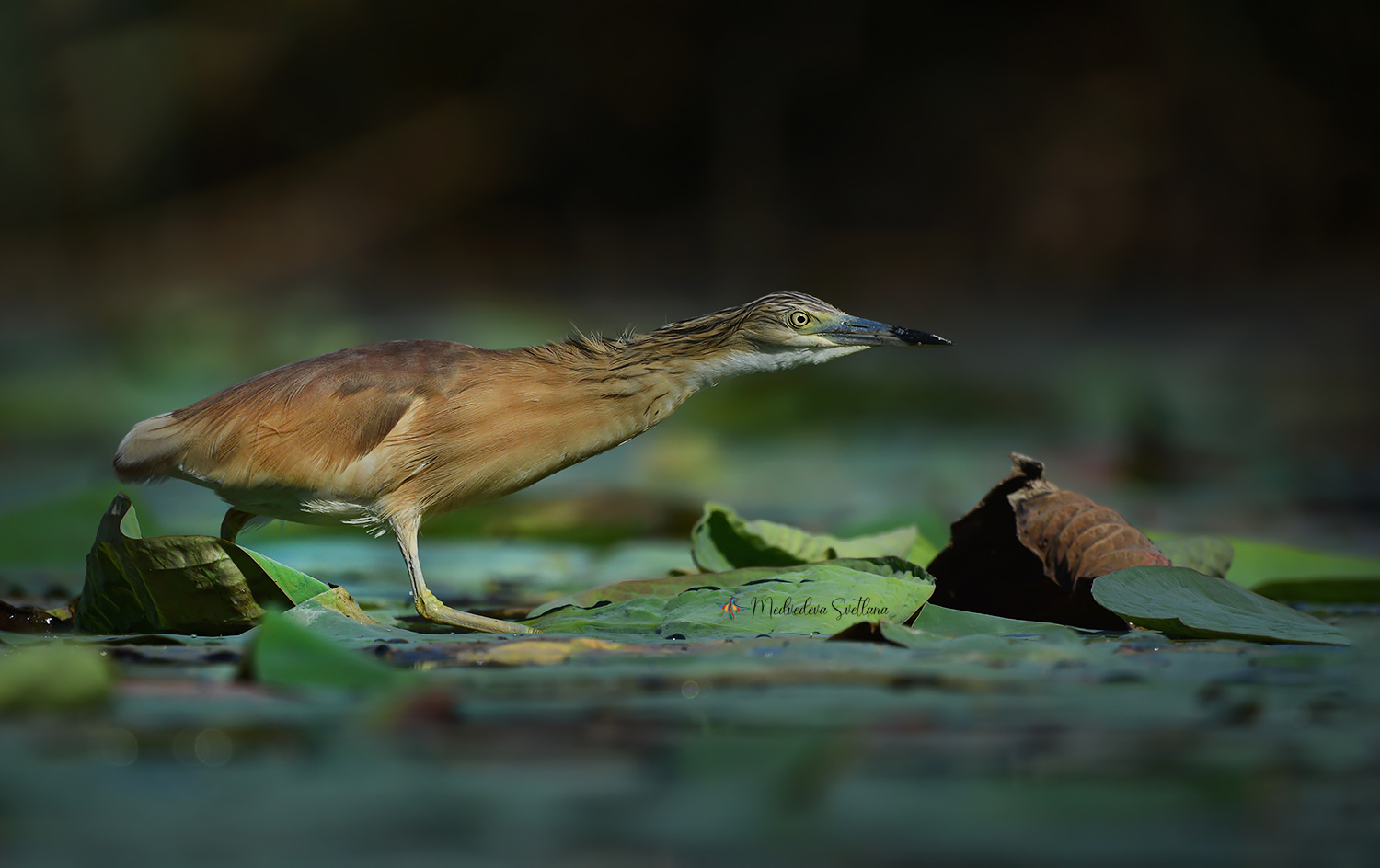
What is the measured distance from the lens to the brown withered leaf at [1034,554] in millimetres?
2900

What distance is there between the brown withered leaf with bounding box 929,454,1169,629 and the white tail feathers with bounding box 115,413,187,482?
1683 millimetres

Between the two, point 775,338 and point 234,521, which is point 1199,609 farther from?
point 234,521

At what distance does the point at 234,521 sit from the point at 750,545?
131cm

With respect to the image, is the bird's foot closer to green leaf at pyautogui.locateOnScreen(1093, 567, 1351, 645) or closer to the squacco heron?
the squacco heron

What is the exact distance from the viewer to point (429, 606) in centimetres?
313

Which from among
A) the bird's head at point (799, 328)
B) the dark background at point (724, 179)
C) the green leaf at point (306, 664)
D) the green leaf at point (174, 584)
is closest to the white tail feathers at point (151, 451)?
the green leaf at point (174, 584)

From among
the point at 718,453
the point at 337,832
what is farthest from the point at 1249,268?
the point at 337,832

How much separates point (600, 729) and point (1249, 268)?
8.70 metres

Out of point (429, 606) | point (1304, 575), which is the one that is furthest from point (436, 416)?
point (1304, 575)

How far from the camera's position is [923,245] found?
10.7 metres

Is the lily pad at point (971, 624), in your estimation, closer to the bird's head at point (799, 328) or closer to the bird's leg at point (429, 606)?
the bird's leg at point (429, 606)

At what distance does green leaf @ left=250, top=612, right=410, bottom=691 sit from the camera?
1.96 meters

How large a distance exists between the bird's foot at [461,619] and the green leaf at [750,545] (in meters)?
0.55

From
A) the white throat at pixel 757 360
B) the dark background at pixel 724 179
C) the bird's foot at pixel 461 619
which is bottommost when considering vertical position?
the bird's foot at pixel 461 619
